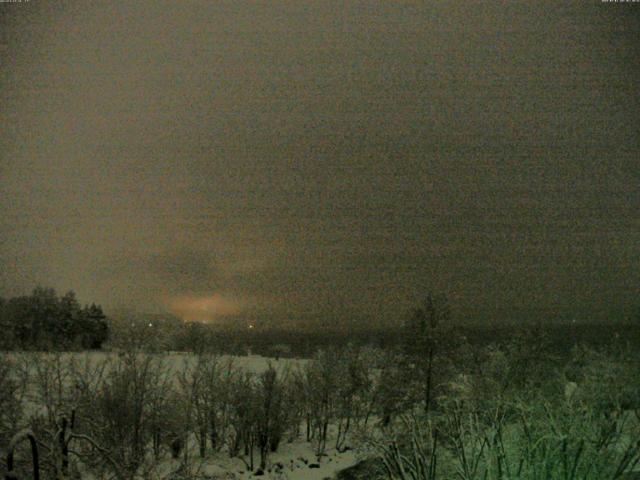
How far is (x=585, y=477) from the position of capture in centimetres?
711

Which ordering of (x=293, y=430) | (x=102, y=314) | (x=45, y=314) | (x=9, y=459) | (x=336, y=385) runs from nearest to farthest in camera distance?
(x=9, y=459) → (x=293, y=430) → (x=336, y=385) → (x=45, y=314) → (x=102, y=314)

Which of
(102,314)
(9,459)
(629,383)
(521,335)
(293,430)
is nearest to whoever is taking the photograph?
(9,459)

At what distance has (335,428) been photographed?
4084cm

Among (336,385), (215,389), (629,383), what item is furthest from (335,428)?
(629,383)

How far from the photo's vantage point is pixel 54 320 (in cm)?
5656

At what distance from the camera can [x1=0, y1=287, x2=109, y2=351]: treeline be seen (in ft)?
170

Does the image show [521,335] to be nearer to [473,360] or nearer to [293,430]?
[473,360]

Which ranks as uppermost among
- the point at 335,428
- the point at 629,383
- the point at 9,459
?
the point at 9,459

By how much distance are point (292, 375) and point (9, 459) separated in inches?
1459

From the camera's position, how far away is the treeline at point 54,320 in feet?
170

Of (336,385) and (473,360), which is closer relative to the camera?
(473,360)

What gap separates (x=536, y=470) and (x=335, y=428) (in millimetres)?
35729

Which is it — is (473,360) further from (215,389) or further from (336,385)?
(215,389)

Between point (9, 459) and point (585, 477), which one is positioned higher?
point (9, 459)
